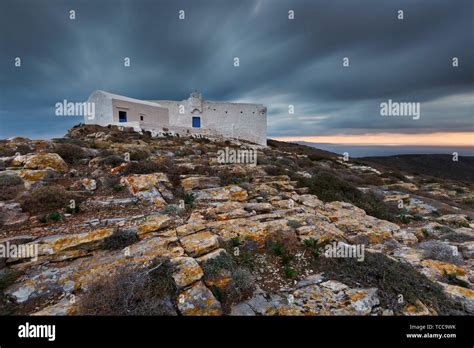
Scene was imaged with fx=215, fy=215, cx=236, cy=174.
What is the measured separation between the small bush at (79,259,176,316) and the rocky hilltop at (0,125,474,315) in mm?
19

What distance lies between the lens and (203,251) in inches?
206

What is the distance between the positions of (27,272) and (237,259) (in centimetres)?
449

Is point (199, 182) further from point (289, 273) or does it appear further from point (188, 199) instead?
point (289, 273)

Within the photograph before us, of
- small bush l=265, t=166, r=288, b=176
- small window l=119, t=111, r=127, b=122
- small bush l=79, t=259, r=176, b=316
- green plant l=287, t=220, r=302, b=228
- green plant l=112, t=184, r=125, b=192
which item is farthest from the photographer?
small window l=119, t=111, r=127, b=122

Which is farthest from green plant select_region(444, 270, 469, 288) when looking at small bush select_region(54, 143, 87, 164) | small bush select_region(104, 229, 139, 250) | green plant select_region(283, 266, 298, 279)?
small bush select_region(54, 143, 87, 164)

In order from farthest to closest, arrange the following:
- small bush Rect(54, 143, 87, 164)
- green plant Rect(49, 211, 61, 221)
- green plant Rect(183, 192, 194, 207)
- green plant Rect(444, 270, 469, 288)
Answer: small bush Rect(54, 143, 87, 164), green plant Rect(183, 192, 194, 207), green plant Rect(49, 211, 61, 221), green plant Rect(444, 270, 469, 288)

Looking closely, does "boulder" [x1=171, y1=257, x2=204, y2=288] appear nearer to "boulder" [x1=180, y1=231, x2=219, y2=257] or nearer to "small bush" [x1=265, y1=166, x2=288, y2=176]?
"boulder" [x1=180, y1=231, x2=219, y2=257]

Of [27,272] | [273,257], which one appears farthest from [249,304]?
[27,272]

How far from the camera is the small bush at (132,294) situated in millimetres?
3584

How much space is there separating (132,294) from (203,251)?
1.82 meters

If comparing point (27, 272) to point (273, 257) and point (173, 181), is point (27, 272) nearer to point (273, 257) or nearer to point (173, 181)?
point (273, 257)

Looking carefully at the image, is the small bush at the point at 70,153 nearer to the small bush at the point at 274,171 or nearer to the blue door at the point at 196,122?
the small bush at the point at 274,171

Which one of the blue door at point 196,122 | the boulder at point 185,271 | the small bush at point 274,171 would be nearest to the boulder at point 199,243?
the boulder at point 185,271

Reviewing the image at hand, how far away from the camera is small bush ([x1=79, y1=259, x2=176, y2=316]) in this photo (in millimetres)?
A: 3584
